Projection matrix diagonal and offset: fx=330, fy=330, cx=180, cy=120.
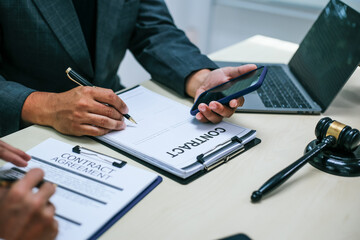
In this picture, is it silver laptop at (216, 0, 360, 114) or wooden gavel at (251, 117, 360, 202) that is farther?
silver laptop at (216, 0, 360, 114)

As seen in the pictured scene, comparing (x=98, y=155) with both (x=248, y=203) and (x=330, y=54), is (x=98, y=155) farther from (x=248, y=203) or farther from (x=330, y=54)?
(x=330, y=54)

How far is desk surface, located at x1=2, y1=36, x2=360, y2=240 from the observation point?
478mm

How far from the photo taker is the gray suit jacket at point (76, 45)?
87 centimetres

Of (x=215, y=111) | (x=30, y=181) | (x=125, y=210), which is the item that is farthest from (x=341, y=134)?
(x=30, y=181)

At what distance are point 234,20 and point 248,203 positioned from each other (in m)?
2.07

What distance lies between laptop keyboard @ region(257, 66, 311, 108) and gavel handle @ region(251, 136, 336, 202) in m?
0.23

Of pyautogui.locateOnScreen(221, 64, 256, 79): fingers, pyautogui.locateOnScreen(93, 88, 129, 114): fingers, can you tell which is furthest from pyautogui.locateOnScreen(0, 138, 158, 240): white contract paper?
pyautogui.locateOnScreen(221, 64, 256, 79): fingers

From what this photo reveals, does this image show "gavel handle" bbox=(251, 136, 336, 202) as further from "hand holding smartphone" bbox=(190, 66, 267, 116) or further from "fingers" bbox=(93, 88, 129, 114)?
"fingers" bbox=(93, 88, 129, 114)

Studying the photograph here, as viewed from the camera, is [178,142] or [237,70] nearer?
[178,142]

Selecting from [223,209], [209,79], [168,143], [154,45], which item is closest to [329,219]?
[223,209]

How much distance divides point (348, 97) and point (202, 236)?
0.69m

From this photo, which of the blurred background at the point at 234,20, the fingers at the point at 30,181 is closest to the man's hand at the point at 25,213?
the fingers at the point at 30,181

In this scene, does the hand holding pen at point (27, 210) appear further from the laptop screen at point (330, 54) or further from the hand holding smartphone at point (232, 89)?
the laptop screen at point (330, 54)

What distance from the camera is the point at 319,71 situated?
2.88 ft
